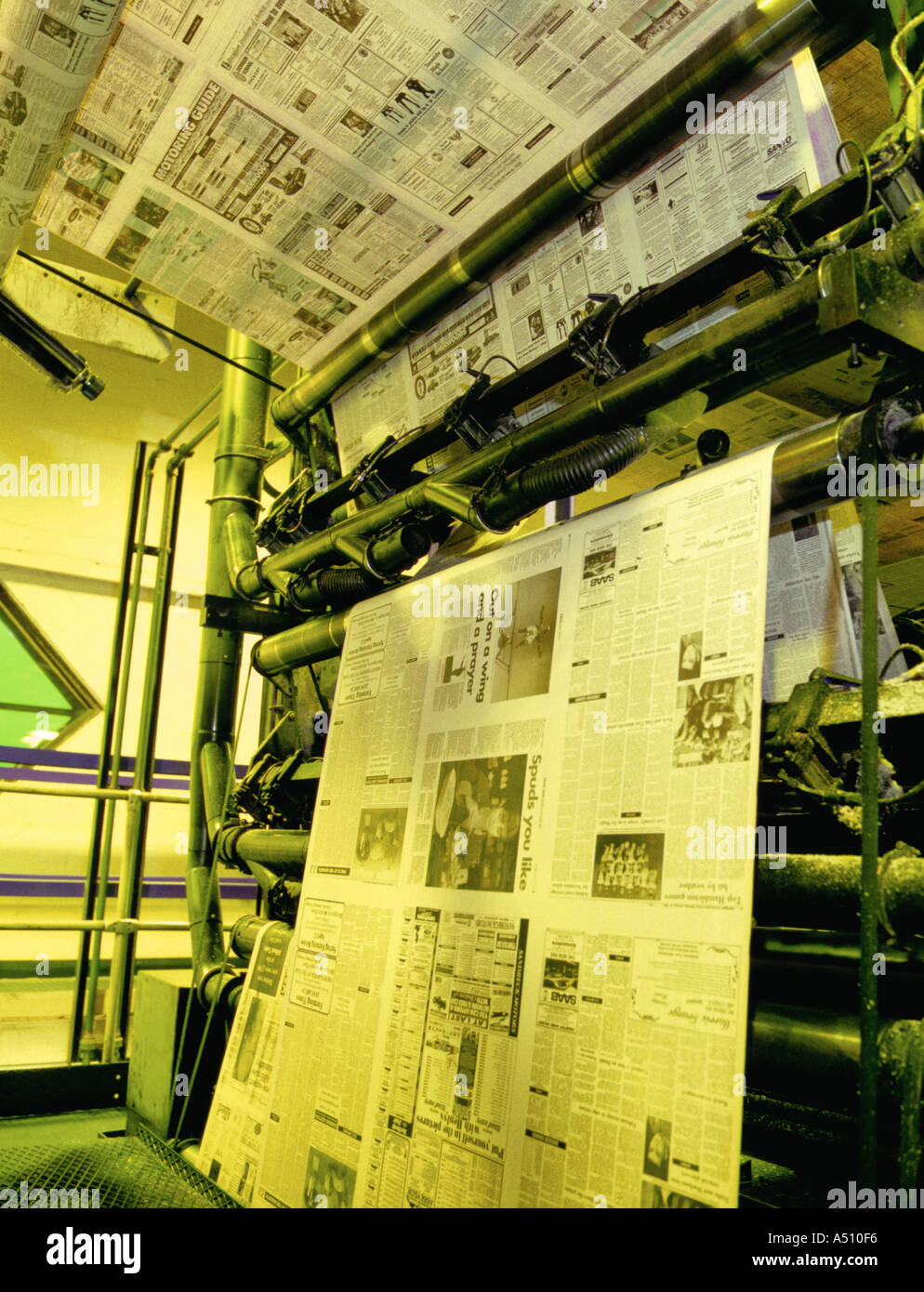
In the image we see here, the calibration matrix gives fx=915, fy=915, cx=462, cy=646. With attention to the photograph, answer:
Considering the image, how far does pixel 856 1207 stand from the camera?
1.12 m

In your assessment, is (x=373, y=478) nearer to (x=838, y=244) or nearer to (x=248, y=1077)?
(x=838, y=244)

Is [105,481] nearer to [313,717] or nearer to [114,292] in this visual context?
[114,292]

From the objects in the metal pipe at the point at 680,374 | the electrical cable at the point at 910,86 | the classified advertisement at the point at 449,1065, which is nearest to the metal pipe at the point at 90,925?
the classified advertisement at the point at 449,1065

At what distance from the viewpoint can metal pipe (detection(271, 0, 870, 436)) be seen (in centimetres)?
149

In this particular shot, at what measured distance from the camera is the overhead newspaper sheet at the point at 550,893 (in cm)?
127

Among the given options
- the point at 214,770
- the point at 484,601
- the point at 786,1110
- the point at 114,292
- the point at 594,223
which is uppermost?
the point at 114,292

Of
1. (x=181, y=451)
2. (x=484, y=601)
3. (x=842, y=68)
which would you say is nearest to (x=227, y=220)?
(x=484, y=601)

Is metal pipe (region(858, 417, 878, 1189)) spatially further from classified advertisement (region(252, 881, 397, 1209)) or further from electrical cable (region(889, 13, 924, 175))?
classified advertisement (region(252, 881, 397, 1209))

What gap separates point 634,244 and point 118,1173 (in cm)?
259

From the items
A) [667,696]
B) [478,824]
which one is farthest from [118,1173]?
[667,696]

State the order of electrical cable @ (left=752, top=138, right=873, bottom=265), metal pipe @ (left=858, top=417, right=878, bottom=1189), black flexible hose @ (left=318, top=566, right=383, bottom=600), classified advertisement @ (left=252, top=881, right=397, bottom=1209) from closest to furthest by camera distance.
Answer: metal pipe @ (left=858, top=417, right=878, bottom=1189), electrical cable @ (left=752, top=138, right=873, bottom=265), classified advertisement @ (left=252, top=881, right=397, bottom=1209), black flexible hose @ (left=318, top=566, right=383, bottom=600)

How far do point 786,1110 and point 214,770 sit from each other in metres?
2.44

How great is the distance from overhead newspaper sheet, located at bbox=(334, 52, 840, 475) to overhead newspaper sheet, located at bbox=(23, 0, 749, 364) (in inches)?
6.7

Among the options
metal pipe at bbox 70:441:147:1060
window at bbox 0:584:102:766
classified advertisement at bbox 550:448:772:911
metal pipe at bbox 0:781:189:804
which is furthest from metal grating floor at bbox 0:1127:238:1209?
window at bbox 0:584:102:766
